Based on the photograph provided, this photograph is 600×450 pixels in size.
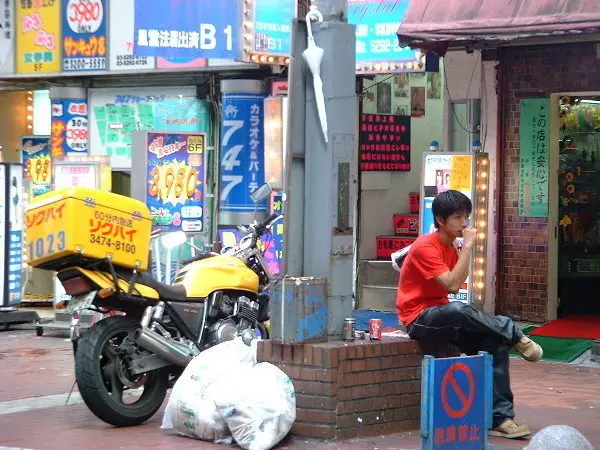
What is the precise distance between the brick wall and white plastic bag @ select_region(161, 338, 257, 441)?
6.63 metres

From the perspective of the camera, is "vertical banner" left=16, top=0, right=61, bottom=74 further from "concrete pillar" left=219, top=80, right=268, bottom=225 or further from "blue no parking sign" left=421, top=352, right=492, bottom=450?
"blue no parking sign" left=421, top=352, right=492, bottom=450

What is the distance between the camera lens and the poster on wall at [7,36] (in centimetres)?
1830

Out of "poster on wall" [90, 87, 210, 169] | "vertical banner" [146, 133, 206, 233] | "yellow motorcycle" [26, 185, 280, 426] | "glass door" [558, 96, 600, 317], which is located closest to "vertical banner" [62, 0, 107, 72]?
"poster on wall" [90, 87, 210, 169]

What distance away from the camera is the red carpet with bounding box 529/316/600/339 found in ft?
43.4

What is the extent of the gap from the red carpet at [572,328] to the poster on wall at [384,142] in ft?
11.5

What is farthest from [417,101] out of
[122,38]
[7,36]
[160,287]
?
[160,287]

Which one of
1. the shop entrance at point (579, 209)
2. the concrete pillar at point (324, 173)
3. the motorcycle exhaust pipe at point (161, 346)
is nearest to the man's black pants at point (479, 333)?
the concrete pillar at point (324, 173)

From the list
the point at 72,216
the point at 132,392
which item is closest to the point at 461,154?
the point at 132,392

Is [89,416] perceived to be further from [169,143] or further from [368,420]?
[169,143]

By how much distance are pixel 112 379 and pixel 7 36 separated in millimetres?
11078

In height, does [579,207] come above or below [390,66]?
below

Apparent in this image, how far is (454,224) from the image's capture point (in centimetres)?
826

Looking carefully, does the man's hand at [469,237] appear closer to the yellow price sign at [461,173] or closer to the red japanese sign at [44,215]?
the red japanese sign at [44,215]

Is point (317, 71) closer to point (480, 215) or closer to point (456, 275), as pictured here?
point (456, 275)
